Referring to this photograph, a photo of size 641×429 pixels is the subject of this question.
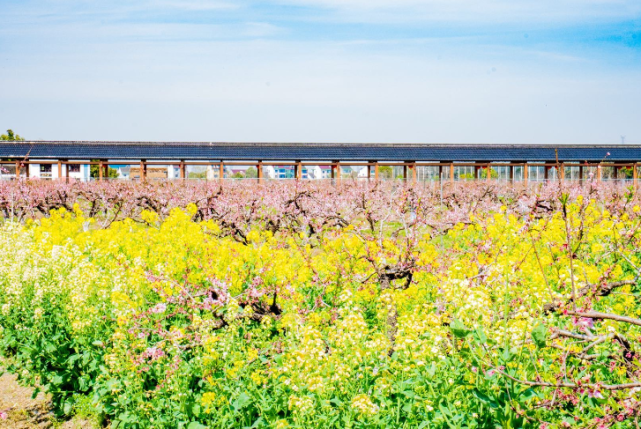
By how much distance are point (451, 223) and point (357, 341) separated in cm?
876

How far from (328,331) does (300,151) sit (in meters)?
34.6

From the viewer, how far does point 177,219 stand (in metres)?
7.38

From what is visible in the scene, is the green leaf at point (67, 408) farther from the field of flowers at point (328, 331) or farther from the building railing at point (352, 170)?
the building railing at point (352, 170)

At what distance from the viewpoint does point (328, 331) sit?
4.92 m

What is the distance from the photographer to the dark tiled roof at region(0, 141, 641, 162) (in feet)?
121

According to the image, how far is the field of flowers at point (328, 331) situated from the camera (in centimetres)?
337

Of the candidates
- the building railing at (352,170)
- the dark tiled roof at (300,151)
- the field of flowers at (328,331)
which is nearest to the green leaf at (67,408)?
Answer: the field of flowers at (328,331)

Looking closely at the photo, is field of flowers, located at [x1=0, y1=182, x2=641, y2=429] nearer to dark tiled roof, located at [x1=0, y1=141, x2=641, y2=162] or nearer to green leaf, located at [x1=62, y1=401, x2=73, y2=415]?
green leaf, located at [x1=62, y1=401, x2=73, y2=415]

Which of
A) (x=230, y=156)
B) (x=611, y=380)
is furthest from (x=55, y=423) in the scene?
(x=230, y=156)

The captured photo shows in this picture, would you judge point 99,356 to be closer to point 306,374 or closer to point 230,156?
point 306,374

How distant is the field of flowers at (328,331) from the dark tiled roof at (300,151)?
2953cm

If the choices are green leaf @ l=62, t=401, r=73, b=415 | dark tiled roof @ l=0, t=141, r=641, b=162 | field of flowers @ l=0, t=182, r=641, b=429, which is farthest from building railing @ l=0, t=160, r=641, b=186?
green leaf @ l=62, t=401, r=73, b=415

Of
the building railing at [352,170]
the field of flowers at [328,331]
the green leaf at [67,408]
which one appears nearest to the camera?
the field of flowers at [328,331]

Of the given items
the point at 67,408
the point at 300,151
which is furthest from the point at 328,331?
the point at 300,151
